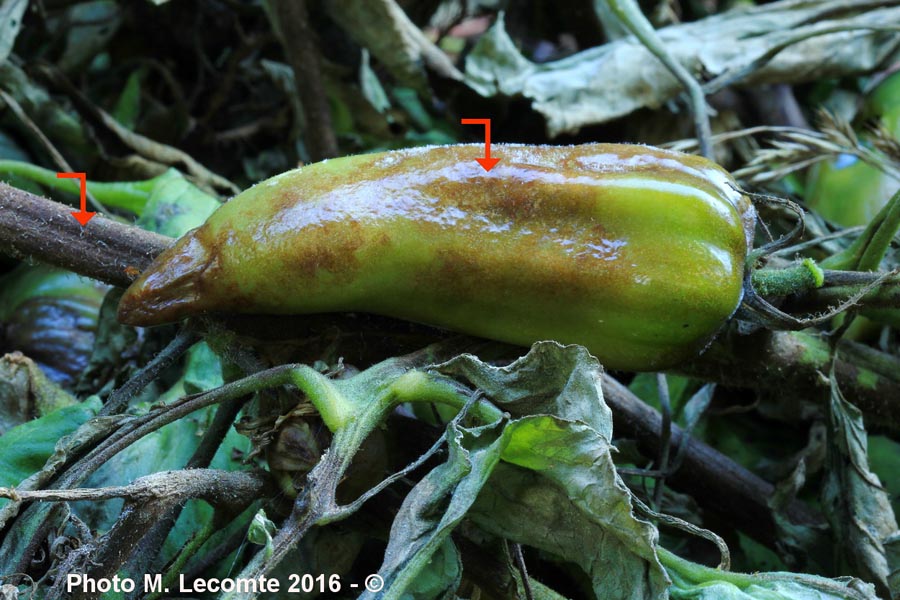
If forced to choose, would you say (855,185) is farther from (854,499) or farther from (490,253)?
(490,253)

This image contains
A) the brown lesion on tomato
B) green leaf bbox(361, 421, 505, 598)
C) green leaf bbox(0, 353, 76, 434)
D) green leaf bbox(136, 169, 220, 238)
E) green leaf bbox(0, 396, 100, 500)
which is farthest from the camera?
green leaf bbox(136, 169, 220, 238)

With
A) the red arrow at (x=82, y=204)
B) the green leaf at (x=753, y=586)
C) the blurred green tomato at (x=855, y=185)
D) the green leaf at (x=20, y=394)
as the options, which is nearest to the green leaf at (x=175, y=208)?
the red arrow at (x=82, y=204)

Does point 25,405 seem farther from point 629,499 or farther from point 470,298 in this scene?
point 629,499

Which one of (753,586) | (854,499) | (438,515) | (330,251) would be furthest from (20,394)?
(854,499)

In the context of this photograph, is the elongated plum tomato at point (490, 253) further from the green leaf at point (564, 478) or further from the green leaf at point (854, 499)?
the green leaf at point (854, 499)

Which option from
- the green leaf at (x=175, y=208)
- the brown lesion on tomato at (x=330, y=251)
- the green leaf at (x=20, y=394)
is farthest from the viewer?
the green leaf at (x=175, y=208)

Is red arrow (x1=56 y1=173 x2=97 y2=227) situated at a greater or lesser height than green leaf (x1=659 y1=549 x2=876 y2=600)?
greater

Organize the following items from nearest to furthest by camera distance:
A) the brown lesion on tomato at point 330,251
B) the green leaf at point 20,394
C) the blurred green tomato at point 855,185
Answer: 1. the brown lesion on tomato at point 330,251
2. the green leaf at point 20,394
3. the blurred green tomato at point 855,185

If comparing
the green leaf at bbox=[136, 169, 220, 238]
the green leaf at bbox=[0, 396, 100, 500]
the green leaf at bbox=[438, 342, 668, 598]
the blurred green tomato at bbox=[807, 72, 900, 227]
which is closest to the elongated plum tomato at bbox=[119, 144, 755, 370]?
the green leaf at bbox=[438, 342, 668, 598]

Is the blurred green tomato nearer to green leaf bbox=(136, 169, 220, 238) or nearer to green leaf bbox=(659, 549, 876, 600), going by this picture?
green leaf bbox=(659, 549, 876, 600)
